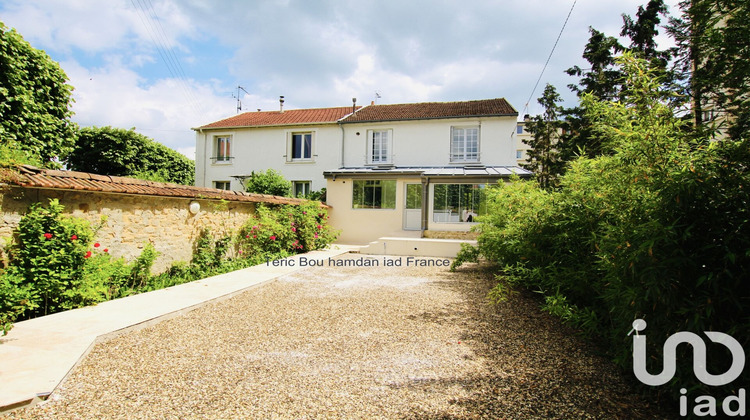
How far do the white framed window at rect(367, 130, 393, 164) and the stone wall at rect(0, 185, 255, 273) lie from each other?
11.3 meters

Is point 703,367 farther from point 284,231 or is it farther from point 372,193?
point 372,193

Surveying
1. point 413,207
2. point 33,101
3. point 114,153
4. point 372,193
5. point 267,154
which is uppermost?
point 267,154

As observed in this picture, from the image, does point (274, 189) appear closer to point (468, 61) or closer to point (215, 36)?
point (215, 36)

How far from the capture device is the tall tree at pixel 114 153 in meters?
15.6

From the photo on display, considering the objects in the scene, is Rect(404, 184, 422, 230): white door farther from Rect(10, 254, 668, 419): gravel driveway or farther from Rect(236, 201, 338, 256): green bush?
Rect(10, 254, 668, 419): gravel driveway

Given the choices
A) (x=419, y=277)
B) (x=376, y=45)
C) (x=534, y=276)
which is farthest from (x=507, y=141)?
(x=534, y=276)

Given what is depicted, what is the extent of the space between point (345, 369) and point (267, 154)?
1870cm

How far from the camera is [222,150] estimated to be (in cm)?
2108

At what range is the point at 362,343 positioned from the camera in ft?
13.1

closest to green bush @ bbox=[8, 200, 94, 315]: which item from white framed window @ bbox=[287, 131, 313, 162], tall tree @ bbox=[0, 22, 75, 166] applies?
tall tree @ bbox=[0, 22, 75, 166]

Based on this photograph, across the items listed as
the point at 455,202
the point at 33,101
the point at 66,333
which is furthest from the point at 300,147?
the point at 66,333

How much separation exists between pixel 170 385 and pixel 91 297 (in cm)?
294

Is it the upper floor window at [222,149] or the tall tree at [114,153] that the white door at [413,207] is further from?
the upper floor window at [222,149]

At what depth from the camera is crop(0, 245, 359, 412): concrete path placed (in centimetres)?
270
